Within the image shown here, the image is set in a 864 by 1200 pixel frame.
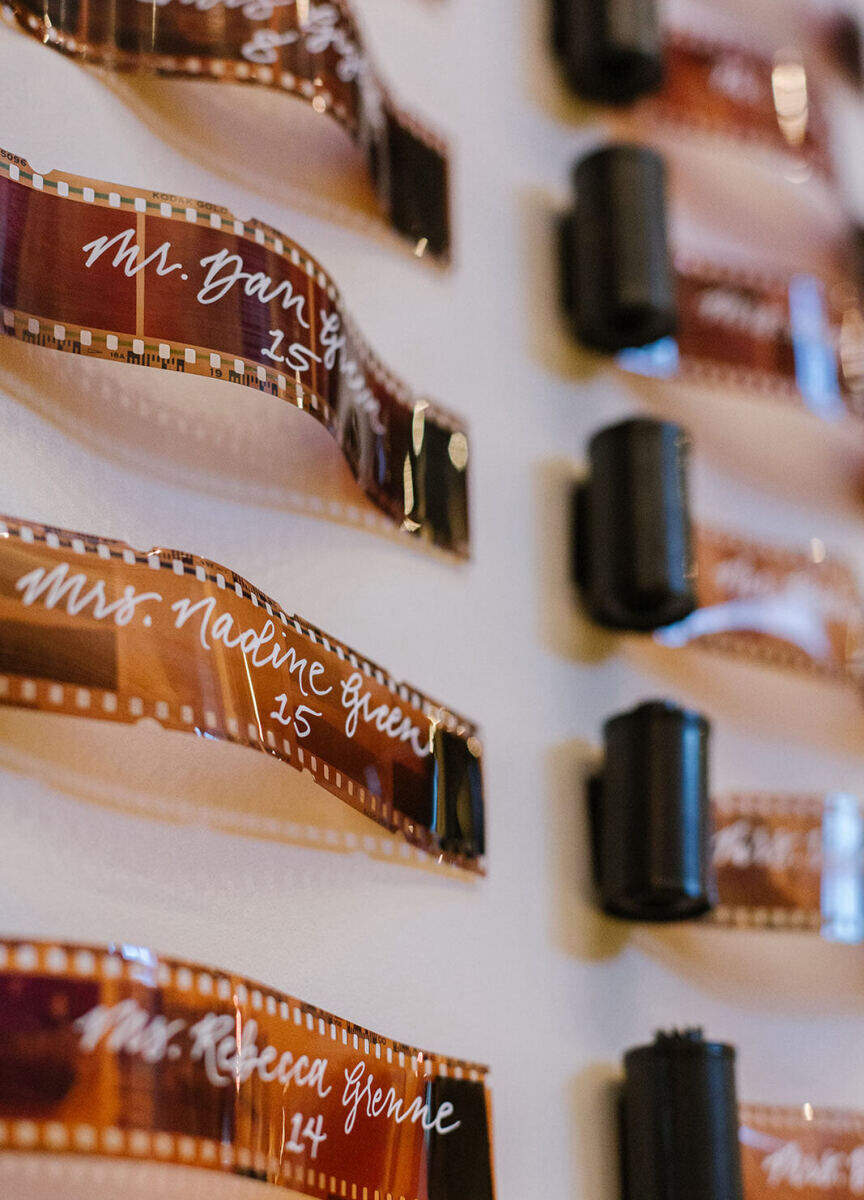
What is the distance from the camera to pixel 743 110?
46.8 inches

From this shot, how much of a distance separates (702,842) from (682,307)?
408 mm

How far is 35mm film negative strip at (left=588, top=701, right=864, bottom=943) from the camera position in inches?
33.8

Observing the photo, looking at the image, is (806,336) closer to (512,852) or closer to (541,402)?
(541,402)

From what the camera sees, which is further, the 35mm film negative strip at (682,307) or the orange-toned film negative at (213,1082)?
the 35mm film negative strip at (682,307)

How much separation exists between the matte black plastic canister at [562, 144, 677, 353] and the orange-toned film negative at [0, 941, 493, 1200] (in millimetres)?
506

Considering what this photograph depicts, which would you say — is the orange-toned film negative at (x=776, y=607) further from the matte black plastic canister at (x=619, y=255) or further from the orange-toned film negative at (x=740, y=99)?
the orange-toned film negative at (x=740, y=99)

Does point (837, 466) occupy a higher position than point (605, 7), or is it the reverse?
point (605, 7)

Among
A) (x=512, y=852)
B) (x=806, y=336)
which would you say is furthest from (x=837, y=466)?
(x=512, y=852)

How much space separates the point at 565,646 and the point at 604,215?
0.30 m

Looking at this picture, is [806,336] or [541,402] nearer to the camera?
[541,402]

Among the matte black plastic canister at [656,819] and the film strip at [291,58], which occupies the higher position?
the film strip at [291,58]

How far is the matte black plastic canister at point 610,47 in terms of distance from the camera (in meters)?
1.07

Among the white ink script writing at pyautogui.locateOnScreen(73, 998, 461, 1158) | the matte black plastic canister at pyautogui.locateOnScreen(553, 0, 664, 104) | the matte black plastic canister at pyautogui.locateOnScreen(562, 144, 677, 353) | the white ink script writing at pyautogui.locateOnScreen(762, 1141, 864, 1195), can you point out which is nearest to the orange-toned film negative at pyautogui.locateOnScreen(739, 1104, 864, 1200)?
the white ink script writing at pyautogui.locateOnScreen(762, 1141, 864, 1195)

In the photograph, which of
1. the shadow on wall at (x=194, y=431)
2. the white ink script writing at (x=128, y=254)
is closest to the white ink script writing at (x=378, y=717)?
the shadow on wall at (x=194, y=431)
